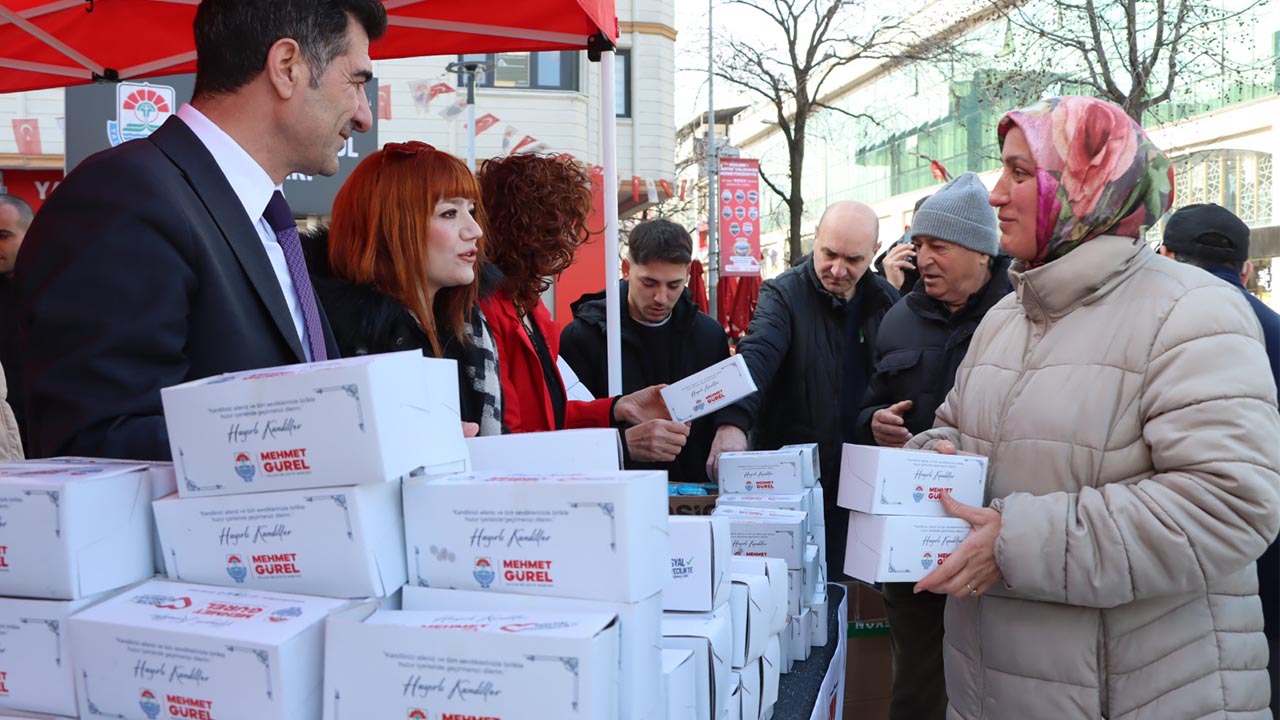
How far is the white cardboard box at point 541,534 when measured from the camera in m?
1.27

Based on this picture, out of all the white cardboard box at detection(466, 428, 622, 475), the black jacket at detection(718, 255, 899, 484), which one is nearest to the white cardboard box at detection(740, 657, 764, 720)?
the white cardboard box at detection(466, 428, 622, 475)

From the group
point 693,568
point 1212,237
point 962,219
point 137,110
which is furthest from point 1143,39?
point 693,568

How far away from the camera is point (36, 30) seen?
153 inches

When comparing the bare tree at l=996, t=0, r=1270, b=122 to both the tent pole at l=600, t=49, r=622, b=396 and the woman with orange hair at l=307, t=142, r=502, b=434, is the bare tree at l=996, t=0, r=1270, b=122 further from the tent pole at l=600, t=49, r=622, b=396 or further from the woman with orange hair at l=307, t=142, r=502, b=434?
the woman with orange hair at l=307, t=142, r=502, b=434

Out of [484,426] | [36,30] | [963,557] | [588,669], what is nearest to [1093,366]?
[963,557]

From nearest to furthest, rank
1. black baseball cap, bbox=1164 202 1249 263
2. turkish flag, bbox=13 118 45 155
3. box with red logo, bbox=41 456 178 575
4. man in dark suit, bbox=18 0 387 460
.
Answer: box with red logo, bbox=41 456 178 575
man in dark suit, bbox=18 0 387 460
black baseball cap, bbox=1164 202 1249 263
turkish flag, bbox=13 118 45 155

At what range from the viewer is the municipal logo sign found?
22.1 feet

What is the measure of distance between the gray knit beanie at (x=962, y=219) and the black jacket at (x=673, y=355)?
1.32m

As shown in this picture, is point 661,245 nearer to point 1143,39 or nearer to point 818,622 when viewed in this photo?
point 818,622

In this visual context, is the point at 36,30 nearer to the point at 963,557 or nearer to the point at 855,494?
the point at 855,494

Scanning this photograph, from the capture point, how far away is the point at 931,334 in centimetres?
350

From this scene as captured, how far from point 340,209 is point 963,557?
1730 millimetres

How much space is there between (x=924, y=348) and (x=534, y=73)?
11865 millimetres

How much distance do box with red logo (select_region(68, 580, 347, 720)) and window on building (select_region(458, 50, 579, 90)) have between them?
13691 mm
